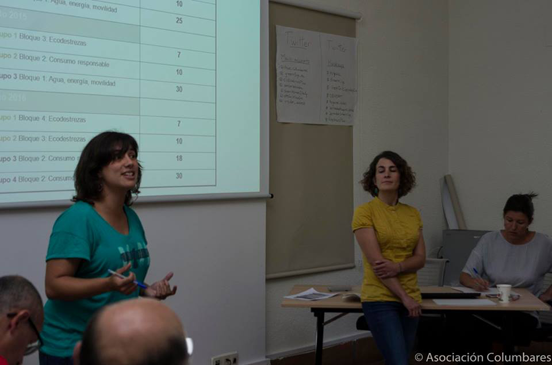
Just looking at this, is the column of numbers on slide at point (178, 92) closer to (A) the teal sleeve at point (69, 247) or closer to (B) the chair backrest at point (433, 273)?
(A) the teal sleeve at point (69, 247)

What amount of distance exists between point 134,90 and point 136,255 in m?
1.28

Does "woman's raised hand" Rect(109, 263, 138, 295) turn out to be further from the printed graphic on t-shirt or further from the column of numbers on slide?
the column of numbers on slide

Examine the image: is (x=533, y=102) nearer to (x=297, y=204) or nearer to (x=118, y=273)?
(x=297, y=204)

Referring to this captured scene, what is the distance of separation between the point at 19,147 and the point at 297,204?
1.85 meters

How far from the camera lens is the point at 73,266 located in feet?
6.25

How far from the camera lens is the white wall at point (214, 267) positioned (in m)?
3.25

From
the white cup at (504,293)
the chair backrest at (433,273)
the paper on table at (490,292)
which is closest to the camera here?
the white cup at (504,293)

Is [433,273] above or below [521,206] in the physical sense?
below

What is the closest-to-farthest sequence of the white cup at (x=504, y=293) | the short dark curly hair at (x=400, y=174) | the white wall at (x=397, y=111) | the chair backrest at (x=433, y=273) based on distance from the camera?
the short dark curly hair at (x=400, y=174) < the white cup at (x=504, y=293) < the white wall at (x=397, y=111) < the chair backrest at (x=433, y=273)

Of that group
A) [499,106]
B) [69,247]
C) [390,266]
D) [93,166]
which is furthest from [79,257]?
[499,106]

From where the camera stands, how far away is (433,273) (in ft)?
15.0

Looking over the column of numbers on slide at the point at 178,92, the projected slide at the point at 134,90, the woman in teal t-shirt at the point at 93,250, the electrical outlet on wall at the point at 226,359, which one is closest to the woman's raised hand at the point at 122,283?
the woman in teal t-shirt at the point at 93,250

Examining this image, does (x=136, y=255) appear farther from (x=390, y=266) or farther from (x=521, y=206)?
(x=521, y=206)

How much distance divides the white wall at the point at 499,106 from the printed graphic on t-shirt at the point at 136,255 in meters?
3.43
